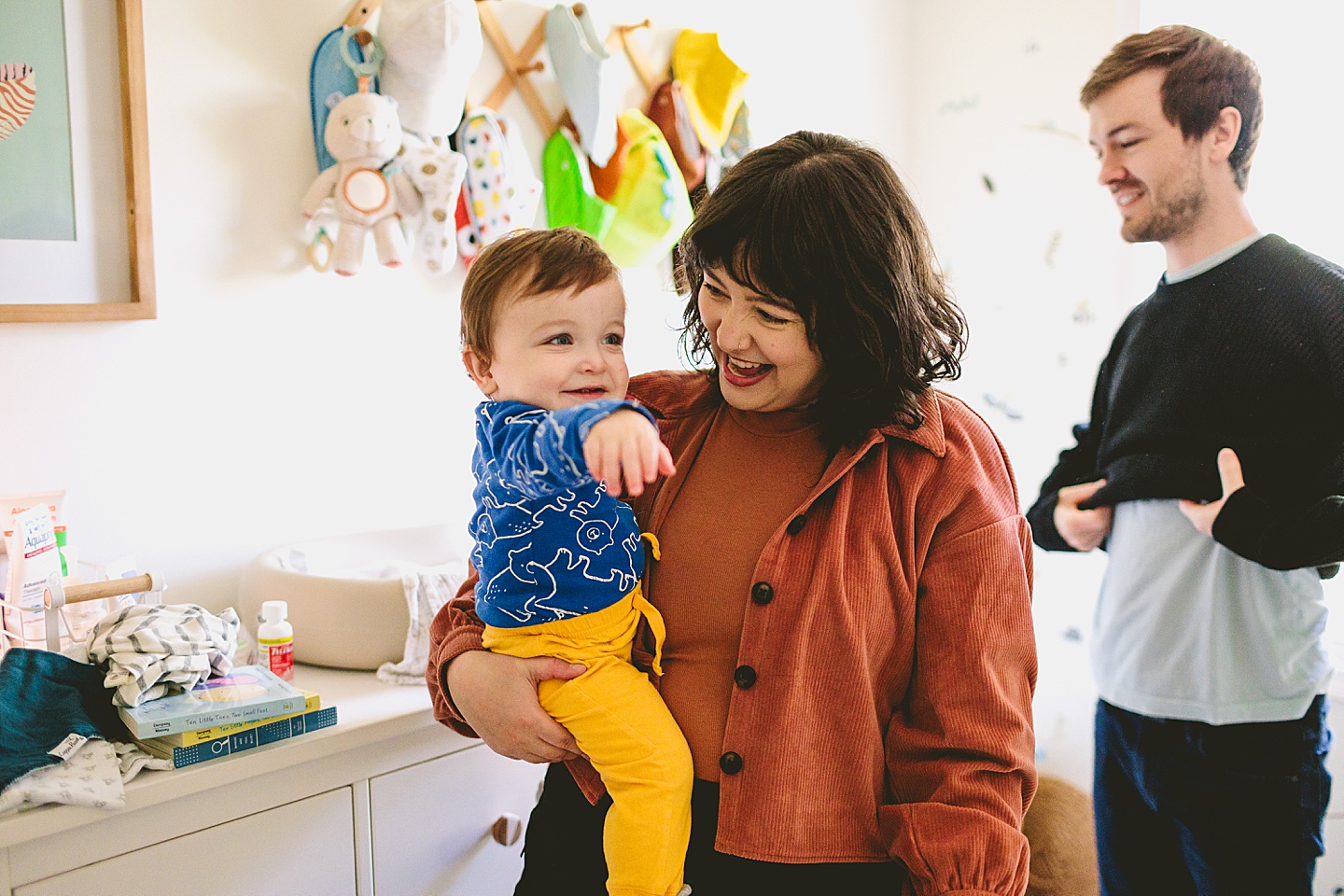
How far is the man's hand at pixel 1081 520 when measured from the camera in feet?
5.35

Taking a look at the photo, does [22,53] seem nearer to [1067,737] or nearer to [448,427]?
[448,427]

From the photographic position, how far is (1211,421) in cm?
149

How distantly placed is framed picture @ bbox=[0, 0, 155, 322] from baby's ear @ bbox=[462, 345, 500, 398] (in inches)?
27.4

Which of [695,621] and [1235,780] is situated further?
[1235,780]

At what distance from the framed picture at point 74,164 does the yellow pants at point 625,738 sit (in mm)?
→ 924

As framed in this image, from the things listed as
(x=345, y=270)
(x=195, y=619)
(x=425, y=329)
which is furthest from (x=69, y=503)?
A: (x=425, y=329)

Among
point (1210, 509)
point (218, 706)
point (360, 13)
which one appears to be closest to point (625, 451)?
point (218, 706)

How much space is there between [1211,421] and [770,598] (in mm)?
858

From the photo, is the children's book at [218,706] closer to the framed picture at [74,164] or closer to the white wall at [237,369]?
the white wall at [237,369]

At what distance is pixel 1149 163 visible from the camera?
1.53m

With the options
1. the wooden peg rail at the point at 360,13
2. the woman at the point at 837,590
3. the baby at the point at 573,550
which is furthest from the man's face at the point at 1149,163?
the wooden peg rail at the point at 360,13

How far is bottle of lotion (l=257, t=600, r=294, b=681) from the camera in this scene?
59.1 inches

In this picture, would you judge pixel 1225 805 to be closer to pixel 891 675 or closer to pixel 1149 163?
pixel 891 675

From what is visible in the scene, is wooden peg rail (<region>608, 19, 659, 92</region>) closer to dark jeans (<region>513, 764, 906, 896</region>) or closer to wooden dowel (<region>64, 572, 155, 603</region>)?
wooden dowel (<region>64, 572, 155, 603</region>)
